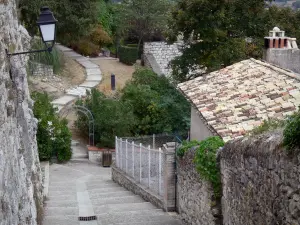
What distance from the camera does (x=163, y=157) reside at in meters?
12.9

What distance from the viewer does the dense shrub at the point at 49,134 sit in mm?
22375

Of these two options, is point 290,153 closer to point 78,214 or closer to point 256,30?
point 78,214

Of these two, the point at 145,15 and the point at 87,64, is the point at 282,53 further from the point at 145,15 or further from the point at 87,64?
the point at 87,64

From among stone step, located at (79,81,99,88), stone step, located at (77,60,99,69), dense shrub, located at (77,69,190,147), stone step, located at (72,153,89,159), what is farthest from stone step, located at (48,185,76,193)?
stone step, located at (77,60,99,69)

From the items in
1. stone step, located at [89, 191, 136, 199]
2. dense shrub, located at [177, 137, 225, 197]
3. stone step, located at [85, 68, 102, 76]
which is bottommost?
stone step, located at [89, 191, 136, 199]

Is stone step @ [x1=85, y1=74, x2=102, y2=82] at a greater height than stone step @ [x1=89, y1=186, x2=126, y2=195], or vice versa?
stone step @ [x1=85, y1=74, x2=102, y2=82]

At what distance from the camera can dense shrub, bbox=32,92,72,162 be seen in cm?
2238

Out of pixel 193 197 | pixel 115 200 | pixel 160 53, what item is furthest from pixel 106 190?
pixel 160 53

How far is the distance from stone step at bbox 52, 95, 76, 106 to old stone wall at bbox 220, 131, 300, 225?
21.1 metres

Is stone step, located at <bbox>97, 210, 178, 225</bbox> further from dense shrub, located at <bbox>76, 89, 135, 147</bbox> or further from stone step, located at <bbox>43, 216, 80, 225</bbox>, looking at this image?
dense shrub, located at <bbox>76, 89, 135, 147</bbox>

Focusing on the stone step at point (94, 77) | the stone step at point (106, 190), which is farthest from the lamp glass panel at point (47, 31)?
the stone step at point (94, 77)

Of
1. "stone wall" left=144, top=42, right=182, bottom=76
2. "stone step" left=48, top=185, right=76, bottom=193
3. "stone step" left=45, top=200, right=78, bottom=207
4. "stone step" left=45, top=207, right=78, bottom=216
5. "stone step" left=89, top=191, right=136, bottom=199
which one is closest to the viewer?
"stone step" left=45, top=207, right=78, bottom=216

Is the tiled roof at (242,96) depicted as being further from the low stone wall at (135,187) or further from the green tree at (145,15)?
the green tree at (145,15)

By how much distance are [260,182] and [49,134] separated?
55.3 feet
